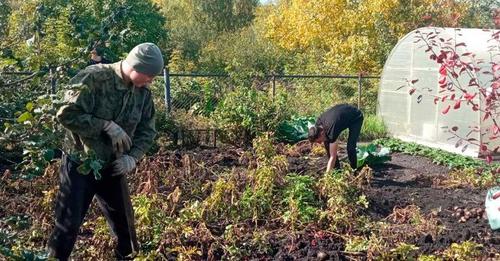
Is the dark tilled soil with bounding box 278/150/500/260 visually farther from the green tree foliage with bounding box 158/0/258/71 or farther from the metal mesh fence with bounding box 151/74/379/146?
the green tree foliage with bounding box 158/0/258/71

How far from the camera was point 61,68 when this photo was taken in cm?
279

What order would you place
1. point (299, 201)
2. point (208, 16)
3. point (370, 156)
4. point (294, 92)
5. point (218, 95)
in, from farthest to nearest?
1. point (208, 16)
2. point (294, 92)
3. point (218, 95)
4. point (370, 156)
5. point (299, 201)

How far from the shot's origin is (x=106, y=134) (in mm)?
3955

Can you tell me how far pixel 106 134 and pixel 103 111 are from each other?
16cm

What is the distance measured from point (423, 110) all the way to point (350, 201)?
695 cm

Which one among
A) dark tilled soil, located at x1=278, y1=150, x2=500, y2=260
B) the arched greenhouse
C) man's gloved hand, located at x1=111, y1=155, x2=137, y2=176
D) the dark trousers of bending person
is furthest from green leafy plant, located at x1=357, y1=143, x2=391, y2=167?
man's gloved hand, located at x1=111, y1=155, x2=137, y2=176

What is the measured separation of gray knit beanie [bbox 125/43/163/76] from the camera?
151 inches

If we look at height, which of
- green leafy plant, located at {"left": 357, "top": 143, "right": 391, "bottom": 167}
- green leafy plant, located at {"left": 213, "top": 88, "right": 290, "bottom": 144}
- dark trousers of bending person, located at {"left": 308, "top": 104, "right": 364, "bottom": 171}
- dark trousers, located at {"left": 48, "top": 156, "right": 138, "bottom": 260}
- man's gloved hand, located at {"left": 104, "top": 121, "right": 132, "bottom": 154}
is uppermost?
man's gloved hand, located at {"left": 104, "top": 121, "right": 132, "bottom": 154}

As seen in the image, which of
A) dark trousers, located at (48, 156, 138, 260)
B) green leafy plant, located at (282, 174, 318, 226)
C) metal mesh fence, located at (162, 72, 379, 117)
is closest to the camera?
dark trousers, located at (48, 156, 138, 260)

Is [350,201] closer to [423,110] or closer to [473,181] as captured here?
[473,181]

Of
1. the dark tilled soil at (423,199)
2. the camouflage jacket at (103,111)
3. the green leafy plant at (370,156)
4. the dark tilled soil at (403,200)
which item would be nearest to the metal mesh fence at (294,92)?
the dark tilled soil at (403,200)

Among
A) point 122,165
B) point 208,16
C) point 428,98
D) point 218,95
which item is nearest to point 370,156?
point 428,98

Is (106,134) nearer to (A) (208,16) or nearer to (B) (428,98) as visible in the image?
(B) (428,98)

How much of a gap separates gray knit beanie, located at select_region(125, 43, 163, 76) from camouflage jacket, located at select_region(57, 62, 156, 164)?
0.64 ft
